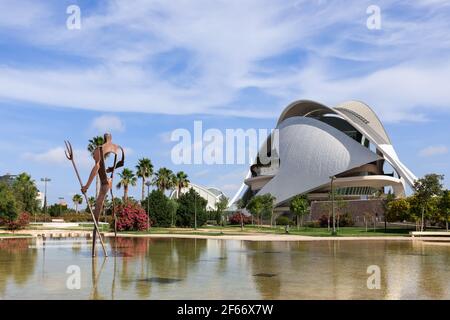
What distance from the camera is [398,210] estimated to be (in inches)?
1837

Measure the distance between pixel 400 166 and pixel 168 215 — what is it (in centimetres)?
3446

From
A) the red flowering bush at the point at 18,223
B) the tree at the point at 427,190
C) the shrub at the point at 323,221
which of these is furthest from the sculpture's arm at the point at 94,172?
the shrub at the point at 323,221

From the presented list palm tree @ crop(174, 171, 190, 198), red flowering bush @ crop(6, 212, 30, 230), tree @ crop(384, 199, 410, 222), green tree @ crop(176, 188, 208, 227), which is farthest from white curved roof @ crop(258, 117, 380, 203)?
red flowering bush @ crop(6, 212, 30, 230)

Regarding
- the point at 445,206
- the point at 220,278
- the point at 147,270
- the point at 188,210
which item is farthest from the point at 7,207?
the point at 445,206

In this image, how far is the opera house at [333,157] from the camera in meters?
70.8

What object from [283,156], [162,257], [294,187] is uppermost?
[283,156]

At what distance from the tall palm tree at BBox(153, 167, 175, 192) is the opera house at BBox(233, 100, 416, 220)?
16981mm

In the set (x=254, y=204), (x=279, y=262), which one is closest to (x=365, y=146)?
(x=254, y=204)

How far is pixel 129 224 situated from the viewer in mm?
43156

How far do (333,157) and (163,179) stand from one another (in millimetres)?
26128

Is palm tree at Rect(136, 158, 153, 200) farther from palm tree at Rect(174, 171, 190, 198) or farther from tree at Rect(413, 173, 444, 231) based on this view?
tree at Rect(413, 173, 444, 231)

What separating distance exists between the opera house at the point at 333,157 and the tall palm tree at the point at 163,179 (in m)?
17.0
